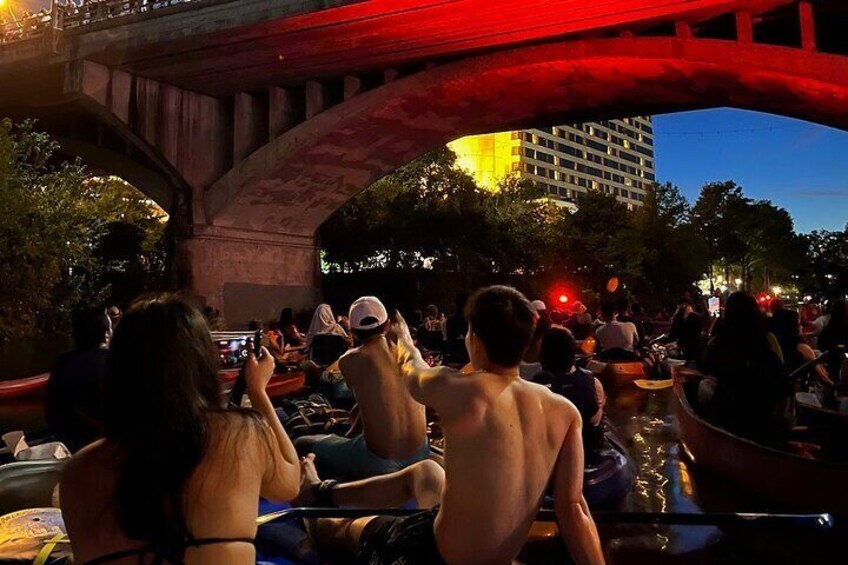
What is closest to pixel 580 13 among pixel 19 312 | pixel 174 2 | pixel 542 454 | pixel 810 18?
pixel 810 18

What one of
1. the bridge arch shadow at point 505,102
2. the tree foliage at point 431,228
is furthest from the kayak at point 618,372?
the tree foliage at point 431,228

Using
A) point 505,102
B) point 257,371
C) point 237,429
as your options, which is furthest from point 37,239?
point 237,429

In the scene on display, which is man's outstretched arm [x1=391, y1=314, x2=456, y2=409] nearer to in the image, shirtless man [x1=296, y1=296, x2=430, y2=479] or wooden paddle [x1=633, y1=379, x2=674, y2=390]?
shirtless man [x1=296, y1=296, x2=430, y2=479]

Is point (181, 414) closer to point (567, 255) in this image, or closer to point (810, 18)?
point (810, 18)

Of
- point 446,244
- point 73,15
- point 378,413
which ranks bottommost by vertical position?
point 378,413

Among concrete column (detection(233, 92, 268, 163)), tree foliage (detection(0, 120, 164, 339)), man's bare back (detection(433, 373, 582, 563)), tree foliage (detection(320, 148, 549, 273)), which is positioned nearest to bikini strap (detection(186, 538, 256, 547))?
man's bare back (detection(433, 373, 582, 563))

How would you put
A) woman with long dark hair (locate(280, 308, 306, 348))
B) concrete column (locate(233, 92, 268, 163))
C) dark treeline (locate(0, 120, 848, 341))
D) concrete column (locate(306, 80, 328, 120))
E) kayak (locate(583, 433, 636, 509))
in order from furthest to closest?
dark treeline (locate(0, 120, 848, 341)), concrete column (locate(233, 92, 268, 163)), concrete column (locate(306, 80, 328, 120)), woman with long dark hair (locate(280, 308, 306, 348)), kayak (locate(583, 433, 636, 509))

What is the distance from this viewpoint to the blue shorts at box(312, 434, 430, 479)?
4.02 metres

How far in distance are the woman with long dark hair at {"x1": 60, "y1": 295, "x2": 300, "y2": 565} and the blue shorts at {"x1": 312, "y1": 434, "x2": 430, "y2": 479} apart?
2.29m

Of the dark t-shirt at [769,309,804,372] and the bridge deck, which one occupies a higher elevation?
the bridge deck

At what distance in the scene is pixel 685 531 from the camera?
5.02 meters

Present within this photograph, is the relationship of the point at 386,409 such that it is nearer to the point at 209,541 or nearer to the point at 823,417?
the point at 209,541

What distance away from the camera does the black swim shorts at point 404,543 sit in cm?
239

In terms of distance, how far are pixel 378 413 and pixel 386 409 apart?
0.06 m
